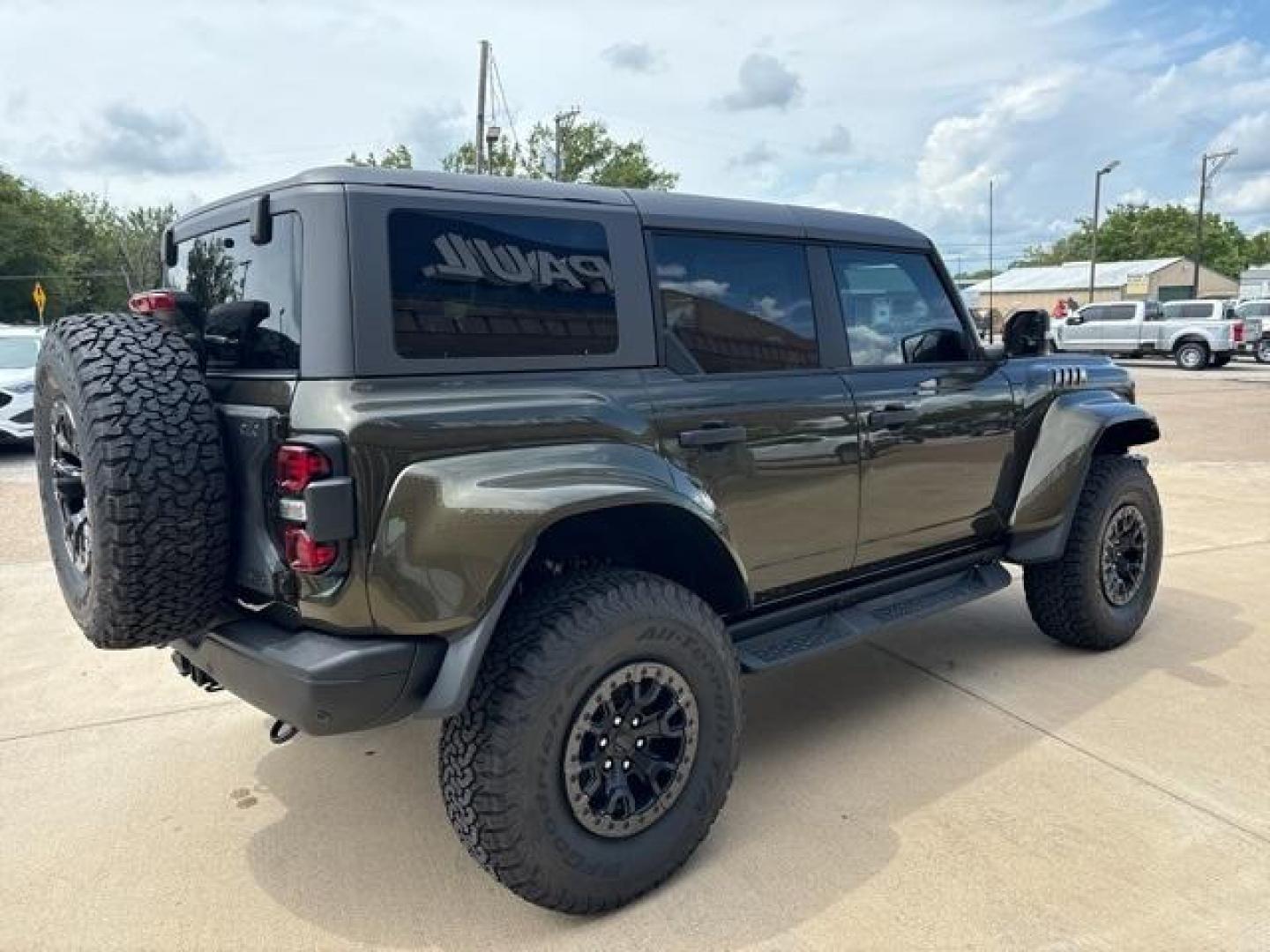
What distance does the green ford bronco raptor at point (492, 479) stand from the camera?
83.3 inches

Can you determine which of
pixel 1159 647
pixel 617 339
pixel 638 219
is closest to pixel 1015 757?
pixel 1159 647

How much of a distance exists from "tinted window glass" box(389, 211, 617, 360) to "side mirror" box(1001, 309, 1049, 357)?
2111 millimetres

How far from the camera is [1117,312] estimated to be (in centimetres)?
2603

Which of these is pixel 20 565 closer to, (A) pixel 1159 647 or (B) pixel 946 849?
(B) pixel 946 849

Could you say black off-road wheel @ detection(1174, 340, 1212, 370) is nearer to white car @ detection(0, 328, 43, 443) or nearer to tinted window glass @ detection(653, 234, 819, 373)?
tinted window glass @ detection(653, 234, 819, 373)

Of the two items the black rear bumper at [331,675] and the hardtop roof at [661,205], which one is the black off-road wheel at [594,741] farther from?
the hardtop roof at [661,205]

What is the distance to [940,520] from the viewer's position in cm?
359

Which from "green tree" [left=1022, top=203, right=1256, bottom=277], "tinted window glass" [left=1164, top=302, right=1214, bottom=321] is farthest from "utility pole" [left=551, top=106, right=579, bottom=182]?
"green tree" [left=1022, top=203, right=1256, bottom=277]

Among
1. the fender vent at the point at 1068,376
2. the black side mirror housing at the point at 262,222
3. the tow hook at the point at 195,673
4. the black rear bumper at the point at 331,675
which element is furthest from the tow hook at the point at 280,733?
the fender vent at the point at 1068,376

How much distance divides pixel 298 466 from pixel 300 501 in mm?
78

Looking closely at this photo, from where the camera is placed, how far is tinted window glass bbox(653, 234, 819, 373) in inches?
112

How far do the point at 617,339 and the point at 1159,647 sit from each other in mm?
3191

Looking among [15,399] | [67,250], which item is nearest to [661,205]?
[15,399]

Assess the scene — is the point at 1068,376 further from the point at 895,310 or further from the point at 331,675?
the point at 331,675
